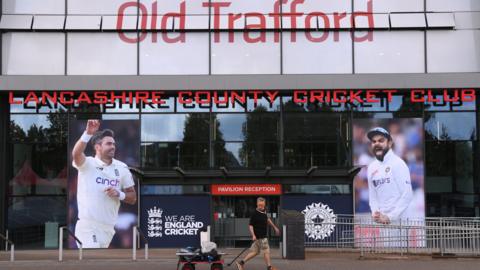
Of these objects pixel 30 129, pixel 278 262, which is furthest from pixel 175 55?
pixel 278 262

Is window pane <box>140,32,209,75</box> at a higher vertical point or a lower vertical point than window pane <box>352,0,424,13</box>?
lower

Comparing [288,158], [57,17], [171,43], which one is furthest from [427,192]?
[57,17]

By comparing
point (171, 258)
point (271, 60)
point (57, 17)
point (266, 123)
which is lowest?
point (171, 258)

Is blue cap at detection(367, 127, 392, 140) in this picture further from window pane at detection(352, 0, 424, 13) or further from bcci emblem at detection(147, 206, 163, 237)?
bcci emblem at detection(147, 206, 163, 237)

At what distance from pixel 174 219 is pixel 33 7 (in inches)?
344

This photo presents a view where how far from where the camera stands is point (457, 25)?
20.9 metres

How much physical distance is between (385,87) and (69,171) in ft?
35.9

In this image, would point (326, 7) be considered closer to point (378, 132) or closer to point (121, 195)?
point (378, 132)

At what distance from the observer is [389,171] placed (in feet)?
68.7

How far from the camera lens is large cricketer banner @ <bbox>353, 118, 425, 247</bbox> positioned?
20766mm

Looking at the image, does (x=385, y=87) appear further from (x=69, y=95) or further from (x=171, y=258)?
(x=69, y=95)

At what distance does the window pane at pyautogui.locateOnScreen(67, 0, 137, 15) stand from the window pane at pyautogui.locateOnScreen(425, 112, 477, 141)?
10898mm

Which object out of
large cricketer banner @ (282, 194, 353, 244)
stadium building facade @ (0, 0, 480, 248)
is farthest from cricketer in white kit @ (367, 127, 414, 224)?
large cricketer banner @ (282, 194, 353, 244)

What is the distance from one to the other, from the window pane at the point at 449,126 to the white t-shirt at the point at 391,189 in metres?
1.55
